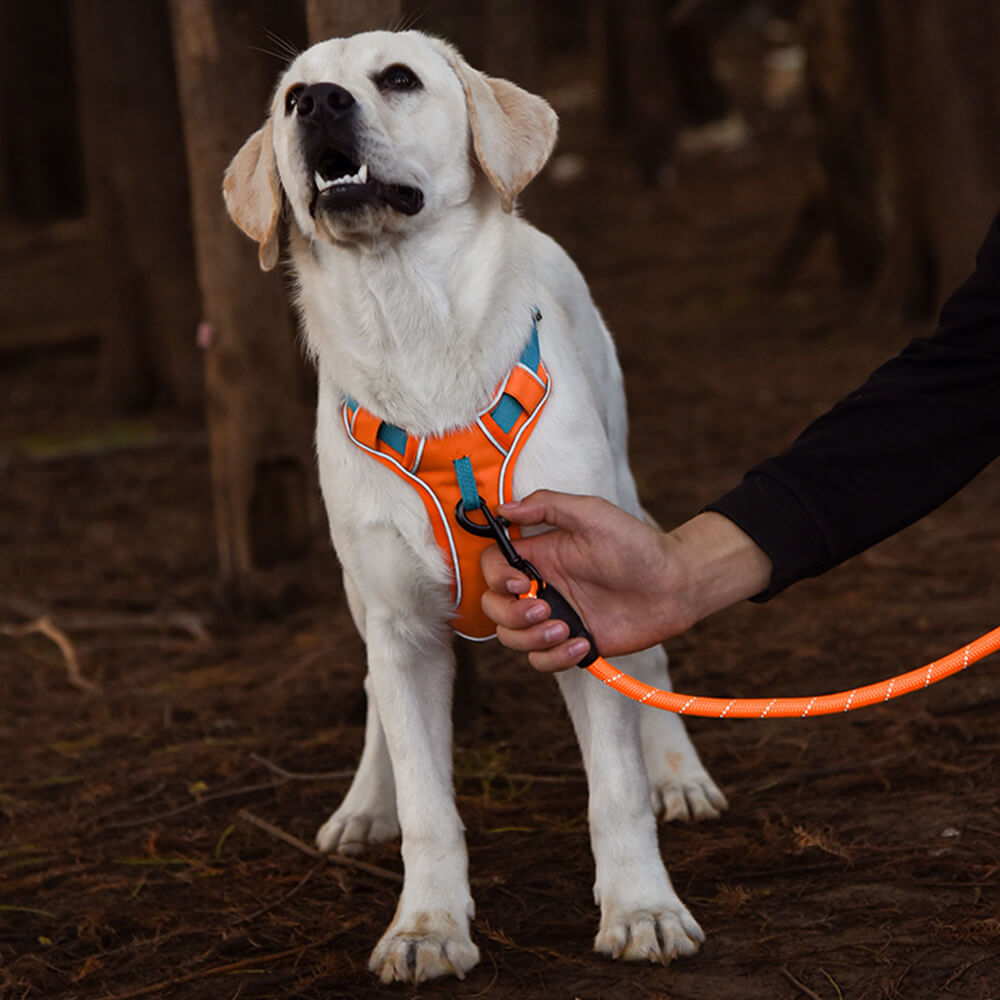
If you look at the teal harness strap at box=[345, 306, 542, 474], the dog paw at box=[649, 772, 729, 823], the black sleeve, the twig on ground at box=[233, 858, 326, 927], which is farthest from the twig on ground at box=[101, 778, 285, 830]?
the black sleeve

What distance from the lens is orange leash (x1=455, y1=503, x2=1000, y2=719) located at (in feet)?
7.93

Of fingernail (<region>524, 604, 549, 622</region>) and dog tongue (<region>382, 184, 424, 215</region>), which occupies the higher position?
dog tongue (<region>382, 184, 424, 215</region>)

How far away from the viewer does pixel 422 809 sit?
2793mm

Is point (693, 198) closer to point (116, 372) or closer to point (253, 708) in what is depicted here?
point (116, 372)

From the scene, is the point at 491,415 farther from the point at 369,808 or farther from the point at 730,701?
the point at 369,808

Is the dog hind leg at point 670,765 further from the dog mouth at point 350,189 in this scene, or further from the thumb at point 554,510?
the dog mouth at point 350,189

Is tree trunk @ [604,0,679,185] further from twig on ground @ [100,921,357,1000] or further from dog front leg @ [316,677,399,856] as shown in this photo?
twig on ground @ [100,921,357,1000]

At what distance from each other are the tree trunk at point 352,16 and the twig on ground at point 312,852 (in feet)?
6.39

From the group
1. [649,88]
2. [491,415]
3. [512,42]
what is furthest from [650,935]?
[649,88]

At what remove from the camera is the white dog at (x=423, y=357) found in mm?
2742

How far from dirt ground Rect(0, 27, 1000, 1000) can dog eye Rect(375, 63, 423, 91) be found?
64.0 inches

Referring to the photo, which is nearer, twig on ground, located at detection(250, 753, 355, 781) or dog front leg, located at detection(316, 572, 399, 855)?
dog front leg, located at detection(316, 572, 399, 855)

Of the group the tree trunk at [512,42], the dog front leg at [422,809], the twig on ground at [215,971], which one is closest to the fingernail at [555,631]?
the dog front leg at [422,809]

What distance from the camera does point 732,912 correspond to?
275 cm
